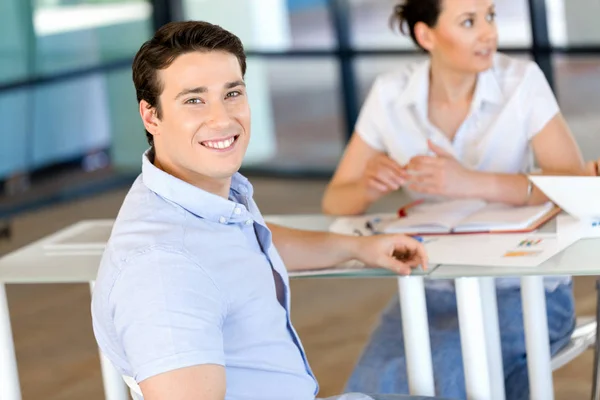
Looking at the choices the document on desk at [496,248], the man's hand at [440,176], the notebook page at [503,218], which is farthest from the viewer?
the man's hand at [440,176]

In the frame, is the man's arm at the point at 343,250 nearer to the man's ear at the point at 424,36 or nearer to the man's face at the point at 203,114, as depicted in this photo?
the man's face at the point at 203,114

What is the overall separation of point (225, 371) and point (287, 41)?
5.38m

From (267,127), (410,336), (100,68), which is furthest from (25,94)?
(410,336)

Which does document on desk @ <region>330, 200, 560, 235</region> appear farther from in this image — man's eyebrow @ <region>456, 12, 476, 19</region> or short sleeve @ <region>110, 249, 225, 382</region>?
short sleeve @ <region>110, 249, 225, 382</region>

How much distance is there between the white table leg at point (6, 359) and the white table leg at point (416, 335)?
0.95 metres

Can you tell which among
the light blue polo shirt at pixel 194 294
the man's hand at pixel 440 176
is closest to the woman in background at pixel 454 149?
the man's hand at pixel 440 176

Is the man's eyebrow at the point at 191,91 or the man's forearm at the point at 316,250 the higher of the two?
the man's eyebrow at the point at 191,91

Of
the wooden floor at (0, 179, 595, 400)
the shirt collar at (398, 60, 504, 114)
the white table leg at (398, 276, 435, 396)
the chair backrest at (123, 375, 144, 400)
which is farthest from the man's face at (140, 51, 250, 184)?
the wooden floor at (0, 179, 595, 400)

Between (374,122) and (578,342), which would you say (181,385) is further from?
(374,122)

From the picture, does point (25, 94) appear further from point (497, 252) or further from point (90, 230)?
point (497, 252)

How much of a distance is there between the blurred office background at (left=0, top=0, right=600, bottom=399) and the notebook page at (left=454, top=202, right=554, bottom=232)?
3298 millimetres

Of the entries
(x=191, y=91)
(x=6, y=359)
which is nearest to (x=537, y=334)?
(x=191, y=91)

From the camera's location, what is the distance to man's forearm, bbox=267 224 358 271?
8.00 feet

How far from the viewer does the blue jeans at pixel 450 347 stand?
104 inches
